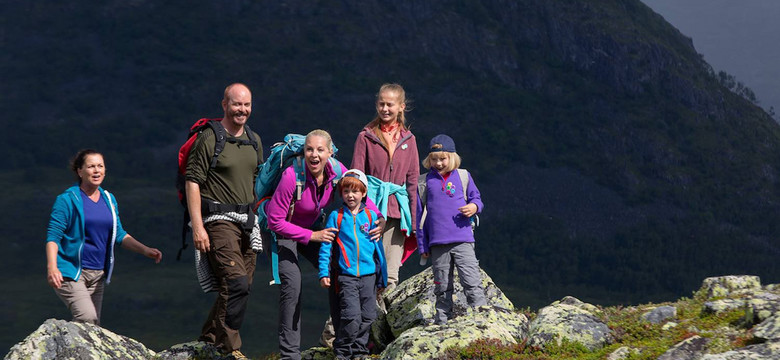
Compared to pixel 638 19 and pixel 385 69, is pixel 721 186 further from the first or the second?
pixel 385 69

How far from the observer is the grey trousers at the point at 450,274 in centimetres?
906

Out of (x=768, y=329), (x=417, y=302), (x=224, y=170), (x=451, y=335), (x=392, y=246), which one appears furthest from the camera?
(x=417, y=302)

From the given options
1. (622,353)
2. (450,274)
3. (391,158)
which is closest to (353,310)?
(450,274)

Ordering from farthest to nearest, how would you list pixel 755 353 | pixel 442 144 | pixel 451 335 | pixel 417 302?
pixel 417 302, pixel 442 144, pixel 451 335, pixel 755 353

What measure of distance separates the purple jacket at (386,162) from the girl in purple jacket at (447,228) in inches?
8.9

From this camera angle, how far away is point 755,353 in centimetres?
671

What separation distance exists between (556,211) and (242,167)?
426 ft

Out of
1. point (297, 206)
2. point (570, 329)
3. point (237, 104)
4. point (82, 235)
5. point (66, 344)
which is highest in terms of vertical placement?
point (237, 104)

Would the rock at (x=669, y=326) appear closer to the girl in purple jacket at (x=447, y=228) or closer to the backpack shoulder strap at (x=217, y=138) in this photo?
the girl in purple jacket at (x=447, y=228)

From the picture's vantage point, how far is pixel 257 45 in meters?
189

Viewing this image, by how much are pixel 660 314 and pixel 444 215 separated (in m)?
2.51

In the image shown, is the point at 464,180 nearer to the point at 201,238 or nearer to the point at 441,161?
the point at 441,161

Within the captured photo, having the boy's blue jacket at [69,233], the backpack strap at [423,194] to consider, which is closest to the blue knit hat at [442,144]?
the backpack strap at [423,194]


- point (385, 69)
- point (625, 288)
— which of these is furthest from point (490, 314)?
point (385, 69)
